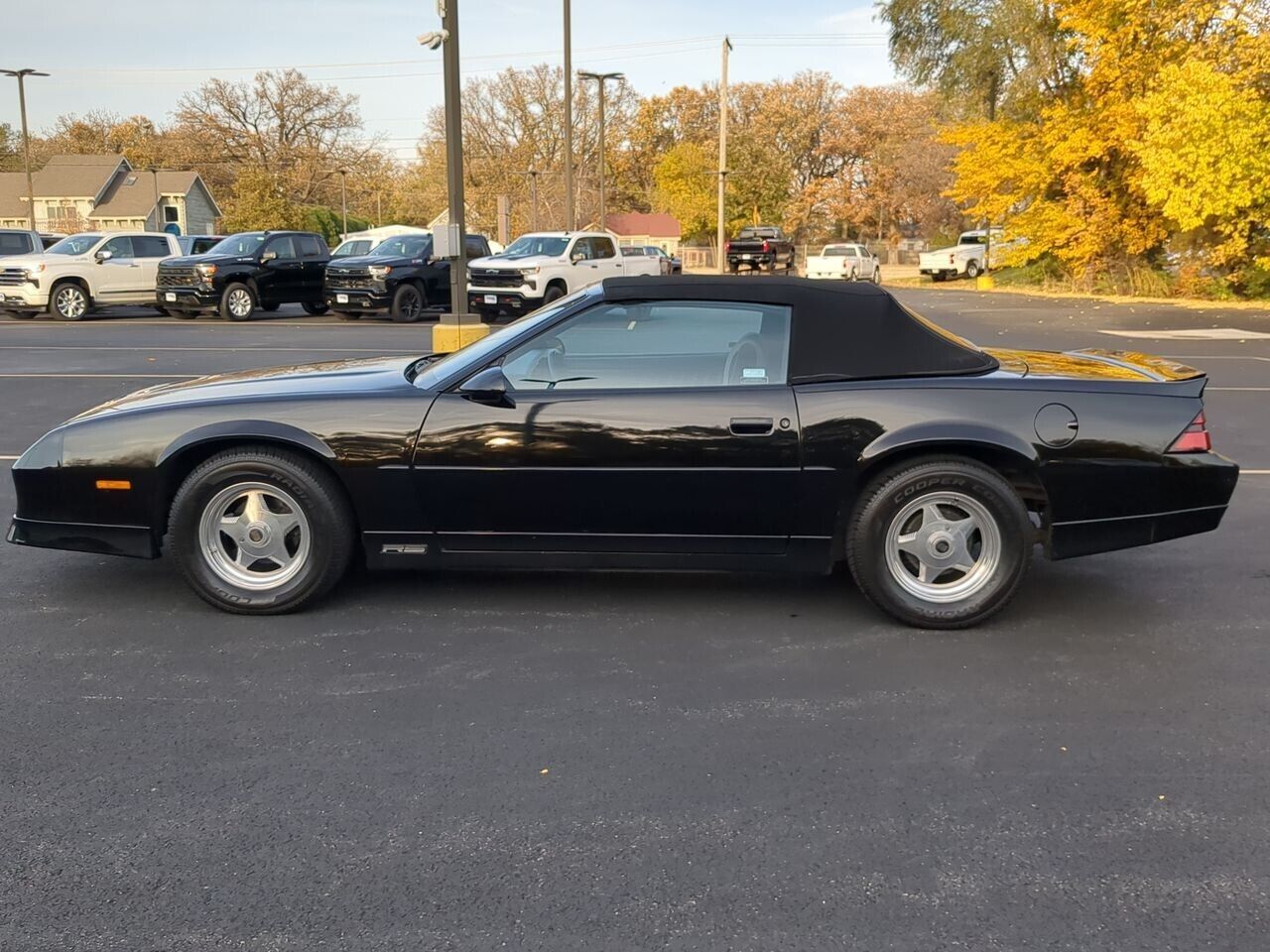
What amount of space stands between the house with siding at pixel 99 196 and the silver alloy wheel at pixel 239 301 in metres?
54.9

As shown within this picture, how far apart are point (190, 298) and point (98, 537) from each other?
18865 millimetres

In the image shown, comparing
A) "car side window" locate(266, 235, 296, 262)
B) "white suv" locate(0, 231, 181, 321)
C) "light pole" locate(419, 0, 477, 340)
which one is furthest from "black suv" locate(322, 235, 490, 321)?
"light pole" locate(419, 0, 477, 340)

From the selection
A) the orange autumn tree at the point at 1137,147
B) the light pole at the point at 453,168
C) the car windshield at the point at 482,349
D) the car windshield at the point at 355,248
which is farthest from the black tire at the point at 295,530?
the orange autumn tree at the point at 1137,147

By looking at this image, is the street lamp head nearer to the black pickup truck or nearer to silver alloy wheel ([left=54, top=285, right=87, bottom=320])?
silver alloy wheel ([left=54, top=285, right=87, bottom=320])

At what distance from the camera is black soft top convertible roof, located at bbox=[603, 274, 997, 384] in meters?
4.62

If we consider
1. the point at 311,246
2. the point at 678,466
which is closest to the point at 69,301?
the point at 311,246

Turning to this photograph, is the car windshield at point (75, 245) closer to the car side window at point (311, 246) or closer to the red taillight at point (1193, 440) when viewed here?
the car side window at point (311, 246)

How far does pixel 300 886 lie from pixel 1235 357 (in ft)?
51.0

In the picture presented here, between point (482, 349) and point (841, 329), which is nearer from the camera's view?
point (841, 329)

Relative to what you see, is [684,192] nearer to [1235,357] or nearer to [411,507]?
[1235,357]

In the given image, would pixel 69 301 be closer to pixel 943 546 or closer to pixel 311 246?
pixel 311 246

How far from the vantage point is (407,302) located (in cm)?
2211

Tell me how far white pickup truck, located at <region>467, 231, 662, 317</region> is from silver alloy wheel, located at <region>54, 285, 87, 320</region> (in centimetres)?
804

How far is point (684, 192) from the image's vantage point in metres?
74.2
